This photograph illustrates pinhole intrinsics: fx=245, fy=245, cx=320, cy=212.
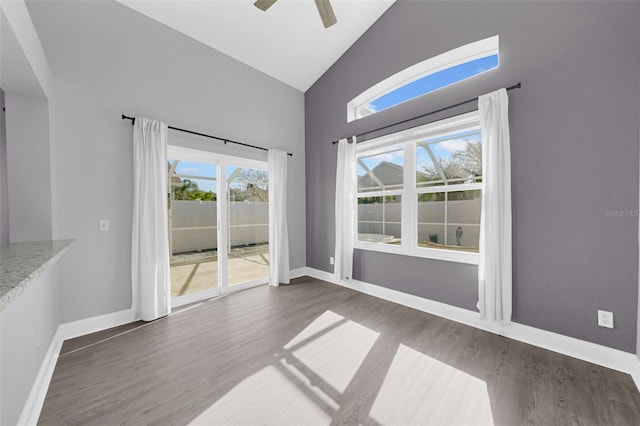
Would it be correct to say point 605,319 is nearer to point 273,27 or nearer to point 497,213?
point 497,213

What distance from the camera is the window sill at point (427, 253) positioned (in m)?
2.69

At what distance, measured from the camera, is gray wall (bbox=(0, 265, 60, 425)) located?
1216 mm

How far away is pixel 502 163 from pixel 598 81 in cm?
85

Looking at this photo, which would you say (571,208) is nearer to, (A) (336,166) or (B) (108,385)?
(A) (336,166)

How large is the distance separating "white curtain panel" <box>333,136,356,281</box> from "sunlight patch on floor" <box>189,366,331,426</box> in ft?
7.02

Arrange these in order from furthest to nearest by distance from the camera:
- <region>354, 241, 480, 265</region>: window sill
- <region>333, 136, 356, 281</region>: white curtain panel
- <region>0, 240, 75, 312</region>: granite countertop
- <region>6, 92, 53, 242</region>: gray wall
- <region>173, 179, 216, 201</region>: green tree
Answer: <region>333, 136, 356, 281</region>: white curtain panel, <region>173, 179, 216, 201</region>: green tree, <region>354, 241, 480, 265</region>: window sill, <region>6, 92, 53, 242</region>: gray wall, <region>0, 240, 75, 312</region>: granite countertop

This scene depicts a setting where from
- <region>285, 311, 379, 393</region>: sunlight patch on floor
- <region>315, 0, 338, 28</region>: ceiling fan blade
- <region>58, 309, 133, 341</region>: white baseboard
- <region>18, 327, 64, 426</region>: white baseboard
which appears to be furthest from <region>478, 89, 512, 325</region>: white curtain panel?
<region>58, 309, 133, 341</region>: white baseboard

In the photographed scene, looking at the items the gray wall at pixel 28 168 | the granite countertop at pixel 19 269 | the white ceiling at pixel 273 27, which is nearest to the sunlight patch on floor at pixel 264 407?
the granite countertop at pixel 19 269

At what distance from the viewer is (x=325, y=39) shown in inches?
141

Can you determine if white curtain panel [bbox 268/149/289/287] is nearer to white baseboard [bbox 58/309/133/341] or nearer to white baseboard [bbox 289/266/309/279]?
white baseboard [bbox 289/266/309/279]

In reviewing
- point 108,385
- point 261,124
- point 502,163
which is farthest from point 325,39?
point 108,385

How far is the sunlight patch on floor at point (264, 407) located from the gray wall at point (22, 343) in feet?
2.97

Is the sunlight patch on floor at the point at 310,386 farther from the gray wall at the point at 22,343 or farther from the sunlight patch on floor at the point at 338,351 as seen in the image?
the gray wall at the point at 22,343

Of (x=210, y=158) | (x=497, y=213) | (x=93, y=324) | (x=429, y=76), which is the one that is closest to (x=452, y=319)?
(x=497, y=213)
